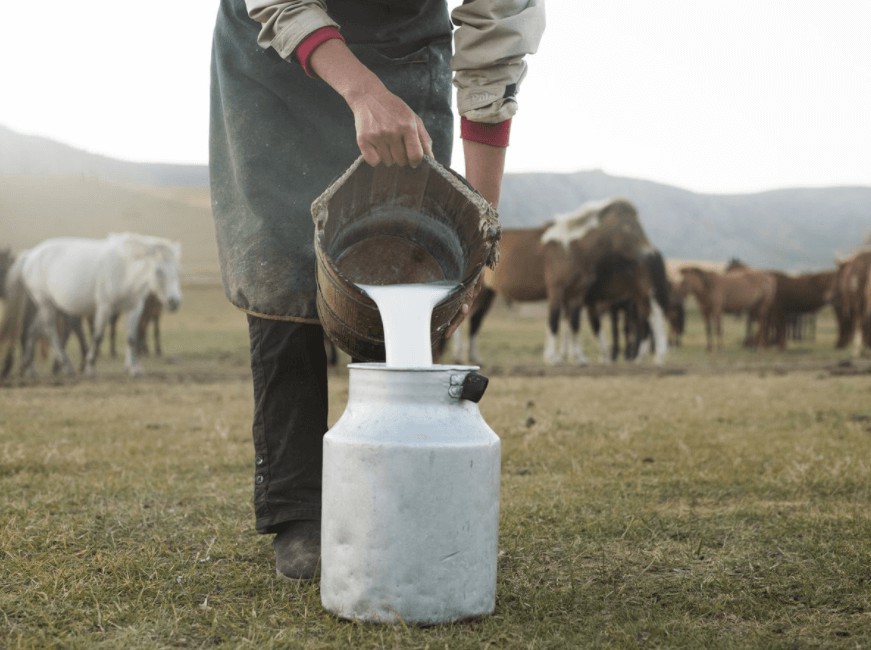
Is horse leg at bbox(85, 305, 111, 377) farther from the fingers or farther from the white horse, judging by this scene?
the fingers

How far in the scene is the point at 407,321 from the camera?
2.22 meters

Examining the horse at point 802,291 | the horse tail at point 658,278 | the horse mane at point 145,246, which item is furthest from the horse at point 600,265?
the horse at point 802,291

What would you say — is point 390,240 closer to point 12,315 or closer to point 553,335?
point 12,315

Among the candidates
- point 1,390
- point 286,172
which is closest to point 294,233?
point 286,172

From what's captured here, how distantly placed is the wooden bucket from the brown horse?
1742 cm

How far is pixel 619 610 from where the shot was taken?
2.22 m

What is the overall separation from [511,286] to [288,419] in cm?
1430

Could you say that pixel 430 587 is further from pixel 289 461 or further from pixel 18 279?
pixel 18 279

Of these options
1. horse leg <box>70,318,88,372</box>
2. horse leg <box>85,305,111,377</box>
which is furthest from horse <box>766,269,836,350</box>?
horse leg <box>85,305,111,377</box>

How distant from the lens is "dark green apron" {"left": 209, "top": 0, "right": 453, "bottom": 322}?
270 cm

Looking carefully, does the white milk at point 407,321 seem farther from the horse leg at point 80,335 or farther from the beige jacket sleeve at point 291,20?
the horse leg at point 80,335

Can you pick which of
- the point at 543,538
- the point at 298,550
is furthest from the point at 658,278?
the point at 298,550

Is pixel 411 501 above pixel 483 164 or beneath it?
beneath

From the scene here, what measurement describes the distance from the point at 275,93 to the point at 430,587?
1.44m
